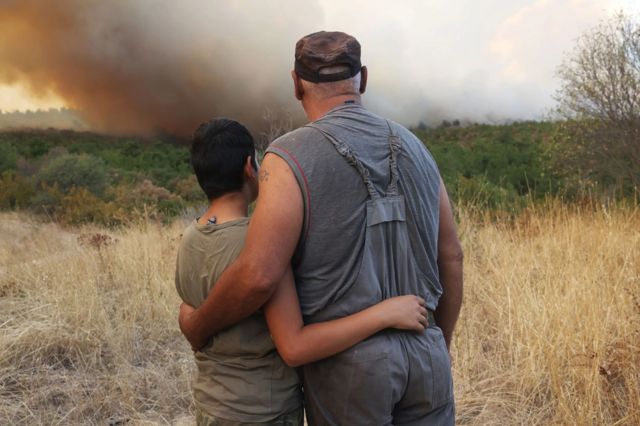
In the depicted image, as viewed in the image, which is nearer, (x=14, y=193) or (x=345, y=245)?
(x=345, y=245)

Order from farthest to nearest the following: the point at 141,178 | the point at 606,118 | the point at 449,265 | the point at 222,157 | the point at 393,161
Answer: the point at 141,178
the point at 606,118
the point at 449,265
the point at 222,157
the point at 393,161

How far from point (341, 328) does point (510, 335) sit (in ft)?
8.99

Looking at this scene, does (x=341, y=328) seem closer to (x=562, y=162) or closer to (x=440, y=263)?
(x=440, y=263)

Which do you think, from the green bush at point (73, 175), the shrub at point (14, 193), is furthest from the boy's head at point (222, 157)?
the green bush at point (73, 175)

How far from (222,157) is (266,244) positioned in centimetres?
38

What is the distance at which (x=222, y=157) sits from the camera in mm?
1644

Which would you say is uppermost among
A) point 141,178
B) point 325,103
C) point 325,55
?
point 325,55

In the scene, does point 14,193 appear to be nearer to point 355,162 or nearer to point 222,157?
point 222,157

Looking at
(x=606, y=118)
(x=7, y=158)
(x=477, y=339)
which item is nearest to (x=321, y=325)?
(x=477, y=339)

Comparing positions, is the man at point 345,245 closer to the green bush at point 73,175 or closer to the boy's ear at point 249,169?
the boy's ear at point 249,169

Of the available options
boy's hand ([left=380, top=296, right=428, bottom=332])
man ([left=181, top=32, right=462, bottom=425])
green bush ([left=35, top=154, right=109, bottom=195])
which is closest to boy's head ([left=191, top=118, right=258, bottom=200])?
man ([left=181, top=32, right=462, bottom=425])

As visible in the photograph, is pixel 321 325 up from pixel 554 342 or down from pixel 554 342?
up

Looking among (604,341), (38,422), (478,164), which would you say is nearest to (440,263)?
(604,341)

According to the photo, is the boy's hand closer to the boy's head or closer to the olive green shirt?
the olive green shirt
